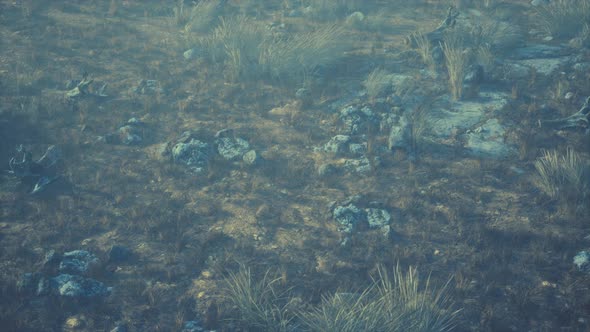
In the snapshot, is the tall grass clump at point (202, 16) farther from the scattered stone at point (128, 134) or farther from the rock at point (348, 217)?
the rock at point (348, 217)

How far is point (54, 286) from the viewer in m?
6.20

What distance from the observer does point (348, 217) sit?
7555 millimetres

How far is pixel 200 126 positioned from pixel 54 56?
18.8 feet

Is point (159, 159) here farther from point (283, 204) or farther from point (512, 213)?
point (512, 213)

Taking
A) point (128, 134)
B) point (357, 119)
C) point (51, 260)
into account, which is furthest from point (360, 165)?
point (51, 260)

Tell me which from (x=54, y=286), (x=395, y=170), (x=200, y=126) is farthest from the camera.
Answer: (x=200, y=126)

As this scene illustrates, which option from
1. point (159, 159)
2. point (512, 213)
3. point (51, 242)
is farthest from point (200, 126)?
point (512, 213)

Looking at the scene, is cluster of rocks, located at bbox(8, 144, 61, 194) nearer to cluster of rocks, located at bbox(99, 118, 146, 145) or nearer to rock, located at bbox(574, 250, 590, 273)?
cluster of rocks, located at bbox(99, 118, 146, 145)

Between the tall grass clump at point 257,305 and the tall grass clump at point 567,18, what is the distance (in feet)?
40.2

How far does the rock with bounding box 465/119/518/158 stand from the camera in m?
9.09

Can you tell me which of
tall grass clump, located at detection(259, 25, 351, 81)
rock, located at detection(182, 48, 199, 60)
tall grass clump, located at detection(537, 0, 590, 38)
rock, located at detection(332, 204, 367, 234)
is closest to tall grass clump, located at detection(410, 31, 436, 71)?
tall grass clump, located at detection(259, 25, 351, 81)

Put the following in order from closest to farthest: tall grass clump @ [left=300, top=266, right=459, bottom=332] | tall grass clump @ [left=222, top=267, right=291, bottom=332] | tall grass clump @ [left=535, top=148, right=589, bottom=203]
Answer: tall grass clump @ [left=300, top=266, right=459, bottom=332] → tall grass clump @ [left=222, top=267, right=291, bottom=332] → tall grass clump @ [left=535, top=148, right=589, bottom=203]

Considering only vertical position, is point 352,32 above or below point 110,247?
above

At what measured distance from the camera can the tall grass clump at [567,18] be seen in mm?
12906
